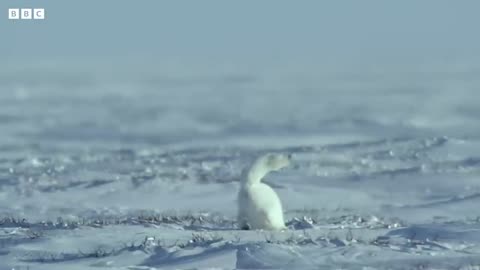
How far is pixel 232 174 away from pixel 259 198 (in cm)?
1265

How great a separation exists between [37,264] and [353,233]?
3.10 meters

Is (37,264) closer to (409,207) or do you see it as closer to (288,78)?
(409,207)

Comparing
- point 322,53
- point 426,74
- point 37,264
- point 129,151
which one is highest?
point 322,53

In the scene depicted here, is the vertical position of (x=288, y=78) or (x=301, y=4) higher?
(x=301, y=4)

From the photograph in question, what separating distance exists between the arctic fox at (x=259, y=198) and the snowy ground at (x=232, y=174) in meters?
0.27

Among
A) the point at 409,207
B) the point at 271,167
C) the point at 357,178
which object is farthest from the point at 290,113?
the point at 271,167

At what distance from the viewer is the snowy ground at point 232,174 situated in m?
11.5

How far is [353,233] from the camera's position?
498 inches

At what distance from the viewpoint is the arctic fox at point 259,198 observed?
12.5m

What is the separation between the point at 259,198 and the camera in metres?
12.5

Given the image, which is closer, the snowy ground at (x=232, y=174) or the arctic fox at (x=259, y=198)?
the snowy ground at (x=232, y=174)

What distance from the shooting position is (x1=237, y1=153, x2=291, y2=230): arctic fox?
1255 centimetres

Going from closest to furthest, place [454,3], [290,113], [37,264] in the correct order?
[37,264] → [290,113] → [454,3]

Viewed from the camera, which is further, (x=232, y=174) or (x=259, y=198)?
(x=232, y=174)
